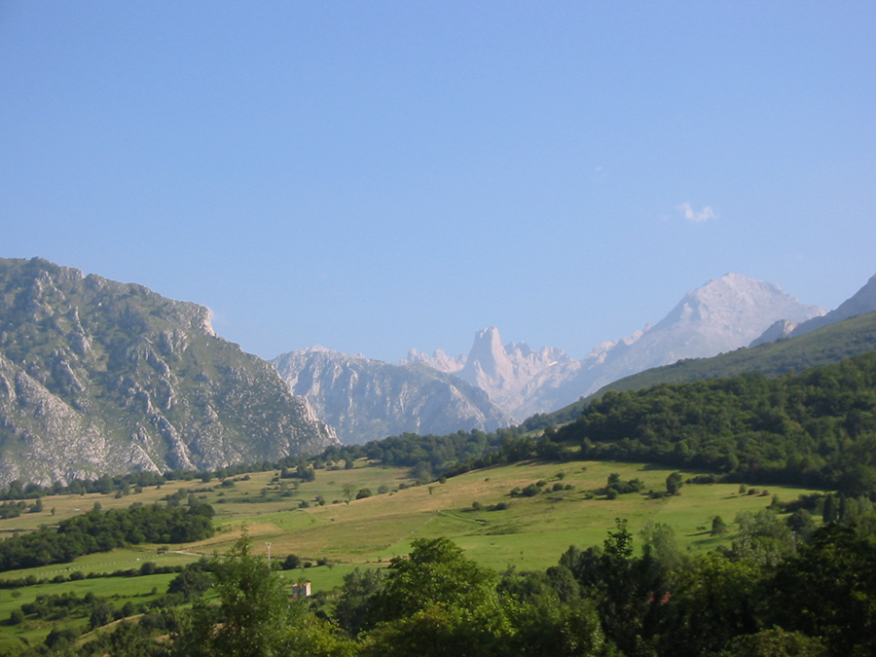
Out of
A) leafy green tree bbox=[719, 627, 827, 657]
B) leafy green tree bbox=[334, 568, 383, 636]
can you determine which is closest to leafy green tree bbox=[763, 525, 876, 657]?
leafy green tree bbox=[719, 627, 827, 657]

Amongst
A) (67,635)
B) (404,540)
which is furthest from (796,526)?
(67,635)

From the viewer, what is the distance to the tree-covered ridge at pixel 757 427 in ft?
403

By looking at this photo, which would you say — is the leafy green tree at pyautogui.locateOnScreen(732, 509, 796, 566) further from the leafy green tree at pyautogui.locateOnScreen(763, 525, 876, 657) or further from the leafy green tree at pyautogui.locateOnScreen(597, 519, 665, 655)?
the leafy green tree at pyautogui.locateOnScreen(597, 519, 665, 655)

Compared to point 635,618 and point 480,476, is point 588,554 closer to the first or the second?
point 635,618

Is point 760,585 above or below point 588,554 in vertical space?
above

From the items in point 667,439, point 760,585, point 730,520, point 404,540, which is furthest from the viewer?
point 667,439

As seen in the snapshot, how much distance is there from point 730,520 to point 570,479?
4461cm

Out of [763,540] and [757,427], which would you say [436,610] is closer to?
[763,540]

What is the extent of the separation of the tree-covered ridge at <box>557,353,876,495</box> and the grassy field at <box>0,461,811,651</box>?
6.49 meters

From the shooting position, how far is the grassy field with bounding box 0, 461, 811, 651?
319 feet

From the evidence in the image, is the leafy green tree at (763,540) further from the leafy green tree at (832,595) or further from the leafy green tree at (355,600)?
the leafy green tree at (355,600)

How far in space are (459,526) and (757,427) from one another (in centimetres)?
6118

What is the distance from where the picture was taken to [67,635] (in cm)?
7931

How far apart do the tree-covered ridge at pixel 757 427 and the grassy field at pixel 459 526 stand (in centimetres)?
649
